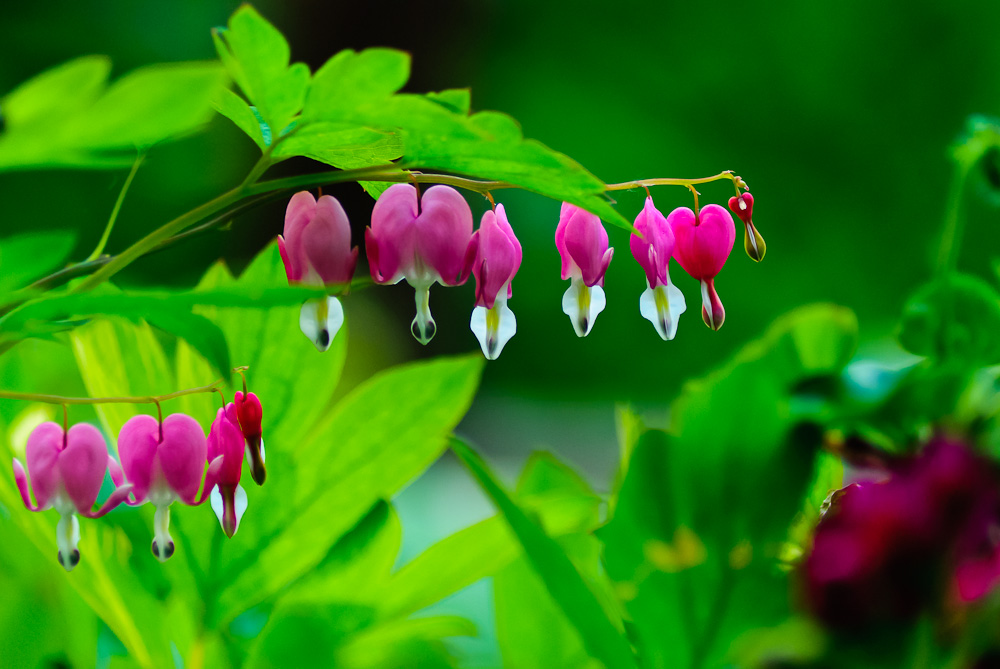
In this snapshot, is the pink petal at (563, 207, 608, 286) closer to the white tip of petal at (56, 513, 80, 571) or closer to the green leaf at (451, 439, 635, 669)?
the green leaf at (451, 439, 635, 669)

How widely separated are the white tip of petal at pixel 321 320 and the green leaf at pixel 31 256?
0.47 feet

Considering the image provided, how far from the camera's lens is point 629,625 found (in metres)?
0.47

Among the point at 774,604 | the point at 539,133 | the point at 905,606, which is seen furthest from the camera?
the point at 539,133

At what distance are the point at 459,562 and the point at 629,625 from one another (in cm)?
11

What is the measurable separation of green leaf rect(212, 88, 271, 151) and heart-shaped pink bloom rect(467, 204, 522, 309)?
11 cm

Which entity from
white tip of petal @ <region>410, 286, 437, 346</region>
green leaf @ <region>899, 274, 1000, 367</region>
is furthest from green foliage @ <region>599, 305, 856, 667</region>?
white tip of petal @ <region>410, 286, 437, 346</region>

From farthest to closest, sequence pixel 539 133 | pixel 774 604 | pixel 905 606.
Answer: pixel 539 133 < pixel 774 604 < pixel 905 606

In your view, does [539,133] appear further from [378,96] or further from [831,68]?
[378,96]

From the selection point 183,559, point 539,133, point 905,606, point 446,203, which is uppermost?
point 446,203

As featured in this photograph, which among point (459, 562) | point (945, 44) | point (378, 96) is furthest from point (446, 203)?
point (945, 44)

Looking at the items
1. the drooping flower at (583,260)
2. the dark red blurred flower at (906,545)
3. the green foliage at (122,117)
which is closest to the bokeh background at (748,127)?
the drooping flower at (583,260)

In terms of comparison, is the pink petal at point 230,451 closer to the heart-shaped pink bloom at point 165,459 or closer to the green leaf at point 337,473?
the heart-shaped pink bloom at point 165,459

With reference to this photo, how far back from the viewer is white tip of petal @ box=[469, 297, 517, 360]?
0.42 meters

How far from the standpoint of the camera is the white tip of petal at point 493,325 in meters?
0.42
